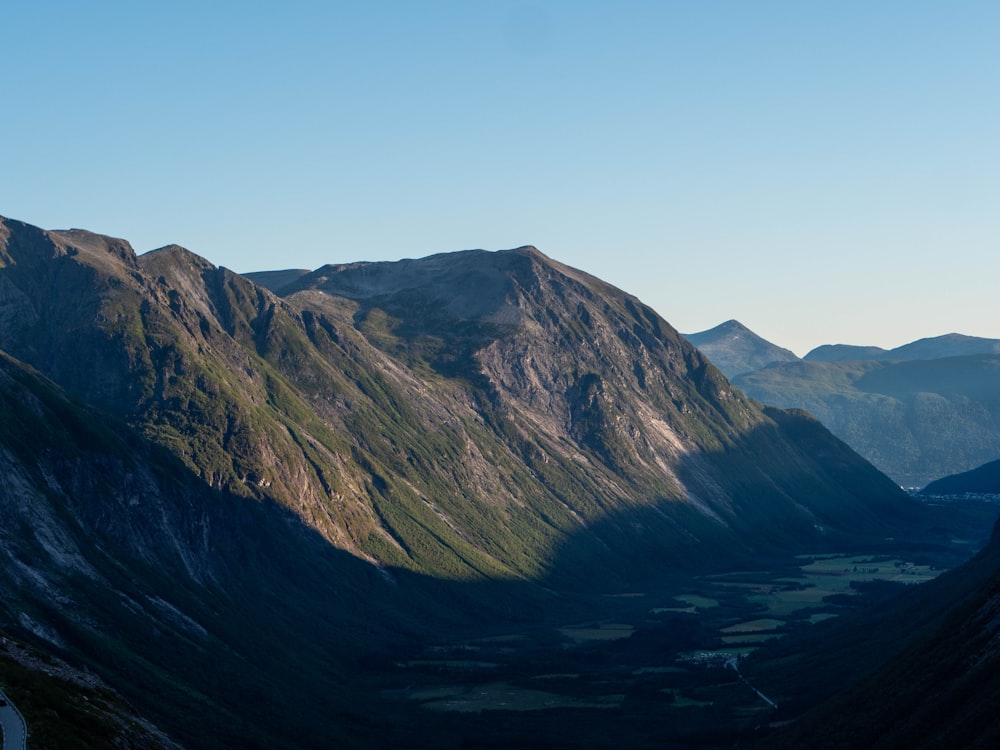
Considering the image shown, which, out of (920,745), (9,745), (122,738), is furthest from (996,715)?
(9,745)

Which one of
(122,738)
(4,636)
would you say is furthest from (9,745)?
(4,636)

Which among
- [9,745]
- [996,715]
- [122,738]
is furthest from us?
[996,715]

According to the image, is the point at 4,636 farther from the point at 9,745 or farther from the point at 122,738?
the point at 9,745

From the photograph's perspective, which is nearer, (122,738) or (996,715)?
(122,738)

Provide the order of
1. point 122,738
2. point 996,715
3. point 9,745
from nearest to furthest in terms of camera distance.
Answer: point 9,745 → point 122,738 → point 996,715

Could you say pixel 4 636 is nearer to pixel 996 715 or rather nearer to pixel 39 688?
pixel 39 688

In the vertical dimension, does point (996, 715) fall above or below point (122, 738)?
below
